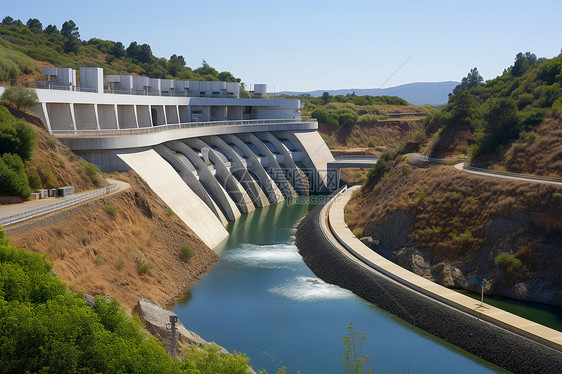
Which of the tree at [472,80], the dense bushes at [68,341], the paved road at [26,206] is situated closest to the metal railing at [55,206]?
the paved road at [26,206]

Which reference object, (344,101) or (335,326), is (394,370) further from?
(344,101)

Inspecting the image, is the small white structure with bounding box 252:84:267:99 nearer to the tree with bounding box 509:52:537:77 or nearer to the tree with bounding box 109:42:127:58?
the tree with bounding box 509:52:537:77

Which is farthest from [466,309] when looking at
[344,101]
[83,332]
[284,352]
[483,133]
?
[344,101]

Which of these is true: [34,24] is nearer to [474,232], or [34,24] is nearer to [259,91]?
[259,91]

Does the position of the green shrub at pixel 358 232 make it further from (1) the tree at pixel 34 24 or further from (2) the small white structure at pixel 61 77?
(1) the tree at pixel 34 24

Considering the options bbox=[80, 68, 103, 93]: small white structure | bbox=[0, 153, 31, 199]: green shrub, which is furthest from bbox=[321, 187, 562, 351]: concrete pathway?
bbox=[80, 68, 103, 93]: small white structure

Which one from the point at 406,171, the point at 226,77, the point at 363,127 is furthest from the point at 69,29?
the point at 406,171

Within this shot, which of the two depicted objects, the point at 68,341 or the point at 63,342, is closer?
the point at 63,342
